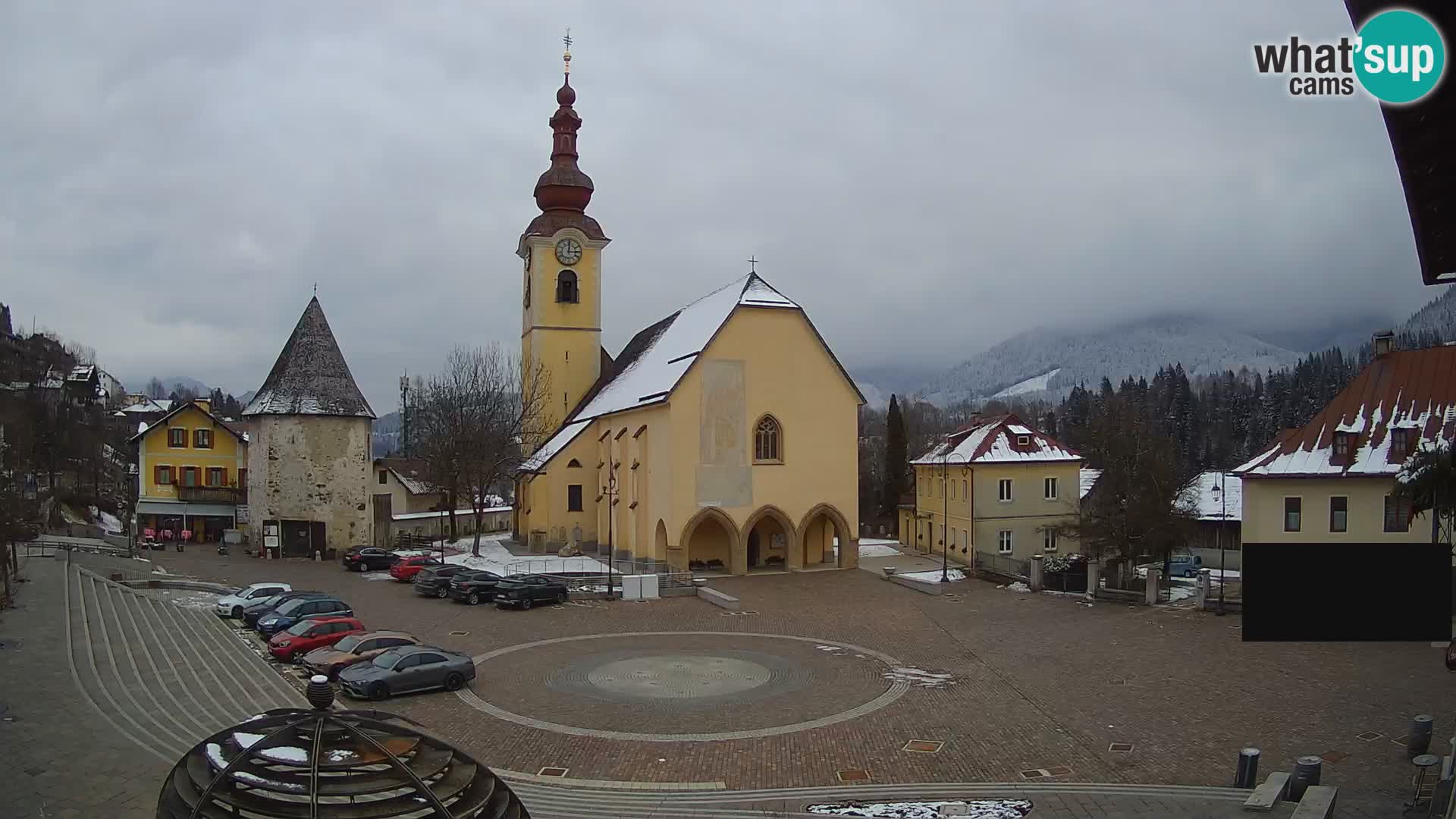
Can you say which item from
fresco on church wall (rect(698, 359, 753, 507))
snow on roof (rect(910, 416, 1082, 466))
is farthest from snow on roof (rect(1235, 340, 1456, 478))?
fresco on church wall (rect(698, 359, 753, 507))

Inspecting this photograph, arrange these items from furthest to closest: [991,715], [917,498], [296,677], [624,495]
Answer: [917,498]
[624,495]
[296,677]
[991,715]

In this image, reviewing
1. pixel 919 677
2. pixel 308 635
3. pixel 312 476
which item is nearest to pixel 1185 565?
pixel 919 677

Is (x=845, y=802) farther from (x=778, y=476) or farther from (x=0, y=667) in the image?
(x=778, y=476)

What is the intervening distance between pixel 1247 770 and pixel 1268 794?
1.79m

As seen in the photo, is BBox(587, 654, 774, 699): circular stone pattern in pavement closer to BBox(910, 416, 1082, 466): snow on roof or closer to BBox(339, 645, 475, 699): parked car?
BBox(339, 645, 475, 699): parked car

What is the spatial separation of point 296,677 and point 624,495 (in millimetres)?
23707

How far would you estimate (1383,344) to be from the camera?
118 feet

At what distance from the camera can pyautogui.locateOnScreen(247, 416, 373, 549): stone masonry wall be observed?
4619 centimetres

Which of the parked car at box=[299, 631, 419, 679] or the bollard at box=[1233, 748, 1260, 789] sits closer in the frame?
the bollard at box=[1233, 748, 1260, 789]

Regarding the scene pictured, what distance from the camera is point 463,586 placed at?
1281 inches

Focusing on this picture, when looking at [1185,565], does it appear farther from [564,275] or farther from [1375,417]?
[564,275]

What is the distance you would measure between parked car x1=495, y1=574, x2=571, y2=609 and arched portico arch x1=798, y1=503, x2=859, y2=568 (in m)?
12.5

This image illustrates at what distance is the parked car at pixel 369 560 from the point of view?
4147 cm

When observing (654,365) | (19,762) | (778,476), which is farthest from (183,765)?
(654,365)
